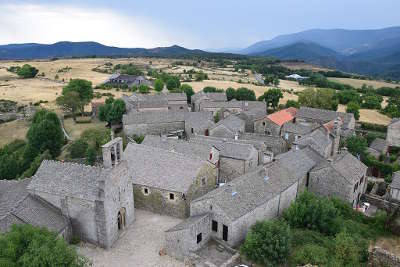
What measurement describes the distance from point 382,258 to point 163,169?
68.4 ft

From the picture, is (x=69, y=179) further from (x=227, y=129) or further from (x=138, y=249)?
(x=227, y=129)

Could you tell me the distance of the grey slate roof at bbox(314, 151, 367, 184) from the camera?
36531 millimetres

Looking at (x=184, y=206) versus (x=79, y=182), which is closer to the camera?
(x=79, y=182)

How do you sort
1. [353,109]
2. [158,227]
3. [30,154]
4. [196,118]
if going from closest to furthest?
[158,227], [30,154], [196,118], [353,109]

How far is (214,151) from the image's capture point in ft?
132

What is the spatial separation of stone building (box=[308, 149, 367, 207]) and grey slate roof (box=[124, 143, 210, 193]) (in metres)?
13.2

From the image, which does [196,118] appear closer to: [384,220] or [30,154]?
[30,154]

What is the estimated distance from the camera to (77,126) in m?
72.0

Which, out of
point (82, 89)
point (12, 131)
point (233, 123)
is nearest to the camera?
point (233, 123)

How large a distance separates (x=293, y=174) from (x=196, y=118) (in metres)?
27.5

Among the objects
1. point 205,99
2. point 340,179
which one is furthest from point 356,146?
point 205,99

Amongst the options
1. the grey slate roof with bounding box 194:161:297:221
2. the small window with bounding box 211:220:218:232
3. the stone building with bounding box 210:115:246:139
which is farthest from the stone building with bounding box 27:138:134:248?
the stone building with bounding box 210:115:246:139

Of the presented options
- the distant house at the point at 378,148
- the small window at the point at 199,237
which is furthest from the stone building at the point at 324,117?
the small window at the point at 199,237

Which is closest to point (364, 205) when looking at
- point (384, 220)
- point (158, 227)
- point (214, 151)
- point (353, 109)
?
point (384, 220)
